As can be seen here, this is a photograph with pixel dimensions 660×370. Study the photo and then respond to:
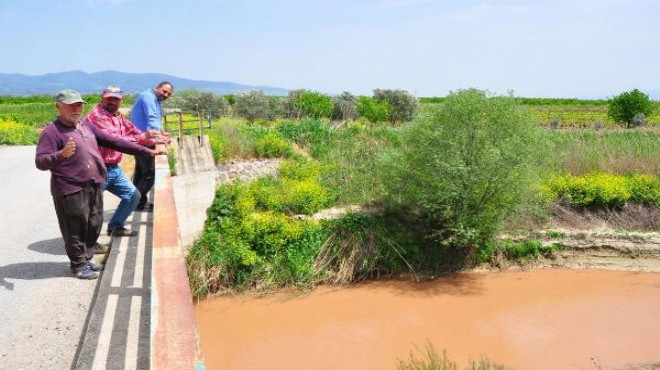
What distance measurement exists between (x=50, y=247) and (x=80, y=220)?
164 centimetres

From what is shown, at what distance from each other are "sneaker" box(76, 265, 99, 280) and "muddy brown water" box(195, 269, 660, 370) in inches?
116

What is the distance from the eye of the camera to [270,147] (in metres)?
15.6

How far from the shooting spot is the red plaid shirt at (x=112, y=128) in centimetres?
582

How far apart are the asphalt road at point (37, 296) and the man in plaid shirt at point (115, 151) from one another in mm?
729

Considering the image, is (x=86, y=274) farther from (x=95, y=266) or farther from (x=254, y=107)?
(x=254, y=107)

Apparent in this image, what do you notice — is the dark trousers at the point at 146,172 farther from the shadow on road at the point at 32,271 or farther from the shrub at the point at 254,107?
the shrub at the point at 254,107

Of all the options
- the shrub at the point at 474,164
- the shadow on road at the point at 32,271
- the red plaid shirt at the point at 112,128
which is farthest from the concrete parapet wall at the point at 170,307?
the shrub at the point at 474,164

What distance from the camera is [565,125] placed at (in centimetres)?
3259

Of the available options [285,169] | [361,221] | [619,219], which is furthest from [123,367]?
[619,219]

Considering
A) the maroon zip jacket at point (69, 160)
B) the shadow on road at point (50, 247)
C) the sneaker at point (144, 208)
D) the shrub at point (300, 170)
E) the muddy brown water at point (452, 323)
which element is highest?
the maroon zip jacket at point (69, 160)

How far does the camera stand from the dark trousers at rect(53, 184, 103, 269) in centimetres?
477

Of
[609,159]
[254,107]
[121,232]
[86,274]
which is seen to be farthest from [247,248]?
[254,107]

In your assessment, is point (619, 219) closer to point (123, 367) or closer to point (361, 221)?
point (361, 221)

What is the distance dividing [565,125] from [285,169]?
2443 centimetres
